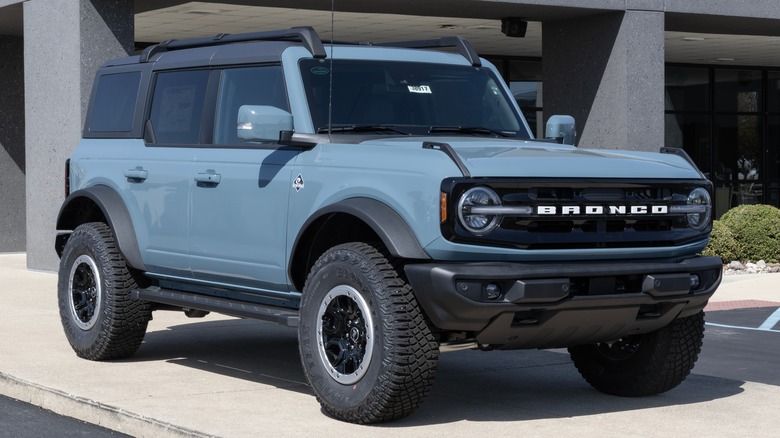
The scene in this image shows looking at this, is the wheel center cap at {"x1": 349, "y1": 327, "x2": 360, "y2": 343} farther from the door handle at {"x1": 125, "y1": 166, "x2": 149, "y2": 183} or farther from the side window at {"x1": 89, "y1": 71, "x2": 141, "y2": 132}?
the side window at {"x1": 89, "y1": 71, "x2": 141, "y2": 132}

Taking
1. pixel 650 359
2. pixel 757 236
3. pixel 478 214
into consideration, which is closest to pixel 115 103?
pixel 478 214

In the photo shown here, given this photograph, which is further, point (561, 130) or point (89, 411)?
point (561, 130)

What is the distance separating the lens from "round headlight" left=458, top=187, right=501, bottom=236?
6.69 meters

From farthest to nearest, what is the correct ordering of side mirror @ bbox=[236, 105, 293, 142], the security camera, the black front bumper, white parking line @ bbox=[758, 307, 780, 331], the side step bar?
the security camera
white parking line @ bbox=[758, 307, 780, 331]
the side step bar
side mirror @ bbox=[236, 105, 293, 142]
the black front bumper

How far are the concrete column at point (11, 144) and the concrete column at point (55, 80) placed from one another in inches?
145

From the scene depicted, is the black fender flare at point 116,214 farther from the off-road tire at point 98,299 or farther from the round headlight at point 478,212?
the round headlight at point 478,212

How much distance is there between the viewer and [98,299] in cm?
930

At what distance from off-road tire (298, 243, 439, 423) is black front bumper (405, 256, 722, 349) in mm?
160

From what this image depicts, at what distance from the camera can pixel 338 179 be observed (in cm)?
738

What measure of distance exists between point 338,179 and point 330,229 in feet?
1.36

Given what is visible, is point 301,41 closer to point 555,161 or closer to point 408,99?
point 408,99

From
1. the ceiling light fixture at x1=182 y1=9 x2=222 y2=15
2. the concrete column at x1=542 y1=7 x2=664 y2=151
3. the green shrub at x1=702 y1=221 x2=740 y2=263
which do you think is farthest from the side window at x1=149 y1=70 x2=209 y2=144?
the green shrub at x1=702 y1=221 x2=740 y2=263

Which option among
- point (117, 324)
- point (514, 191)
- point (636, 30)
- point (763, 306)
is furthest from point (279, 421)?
point (636, 30)

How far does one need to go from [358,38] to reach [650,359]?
1690cm
